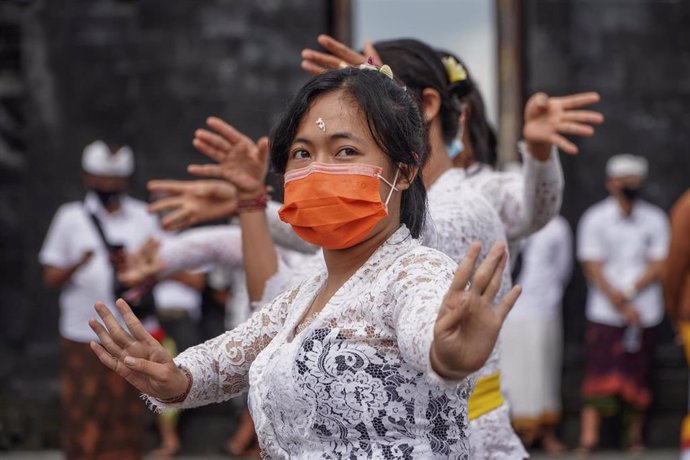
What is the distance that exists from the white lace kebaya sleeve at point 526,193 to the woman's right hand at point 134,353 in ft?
4.88

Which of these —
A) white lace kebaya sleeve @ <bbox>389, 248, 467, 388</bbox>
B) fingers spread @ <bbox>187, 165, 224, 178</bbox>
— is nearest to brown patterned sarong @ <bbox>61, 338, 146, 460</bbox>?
fingers spread @ <bbox>187, 165, 224, 178</bbox>

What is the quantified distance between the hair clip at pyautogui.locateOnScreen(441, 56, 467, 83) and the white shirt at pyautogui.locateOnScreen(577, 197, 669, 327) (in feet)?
18.5

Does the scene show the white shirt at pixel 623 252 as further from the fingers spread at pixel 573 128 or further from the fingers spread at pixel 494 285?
the fingers spread at pixel 494 285

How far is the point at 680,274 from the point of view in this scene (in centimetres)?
459

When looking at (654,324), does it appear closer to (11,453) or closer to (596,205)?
(596,205)

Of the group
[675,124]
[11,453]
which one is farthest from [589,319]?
[11,453]

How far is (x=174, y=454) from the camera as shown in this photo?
962cm

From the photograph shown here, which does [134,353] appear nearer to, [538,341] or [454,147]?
[454,147]

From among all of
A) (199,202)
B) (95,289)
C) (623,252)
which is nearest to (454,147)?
(199,202)

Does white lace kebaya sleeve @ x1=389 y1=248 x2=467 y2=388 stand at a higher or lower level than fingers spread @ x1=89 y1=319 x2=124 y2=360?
higher

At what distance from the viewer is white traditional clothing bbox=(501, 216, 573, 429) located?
936cm

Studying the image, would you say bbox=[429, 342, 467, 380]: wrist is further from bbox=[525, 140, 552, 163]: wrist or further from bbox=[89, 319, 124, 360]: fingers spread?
bbox=[525, 140, 552, 163]: wrist

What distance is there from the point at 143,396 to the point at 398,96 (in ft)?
2.77

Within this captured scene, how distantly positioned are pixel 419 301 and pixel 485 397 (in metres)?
1.25
